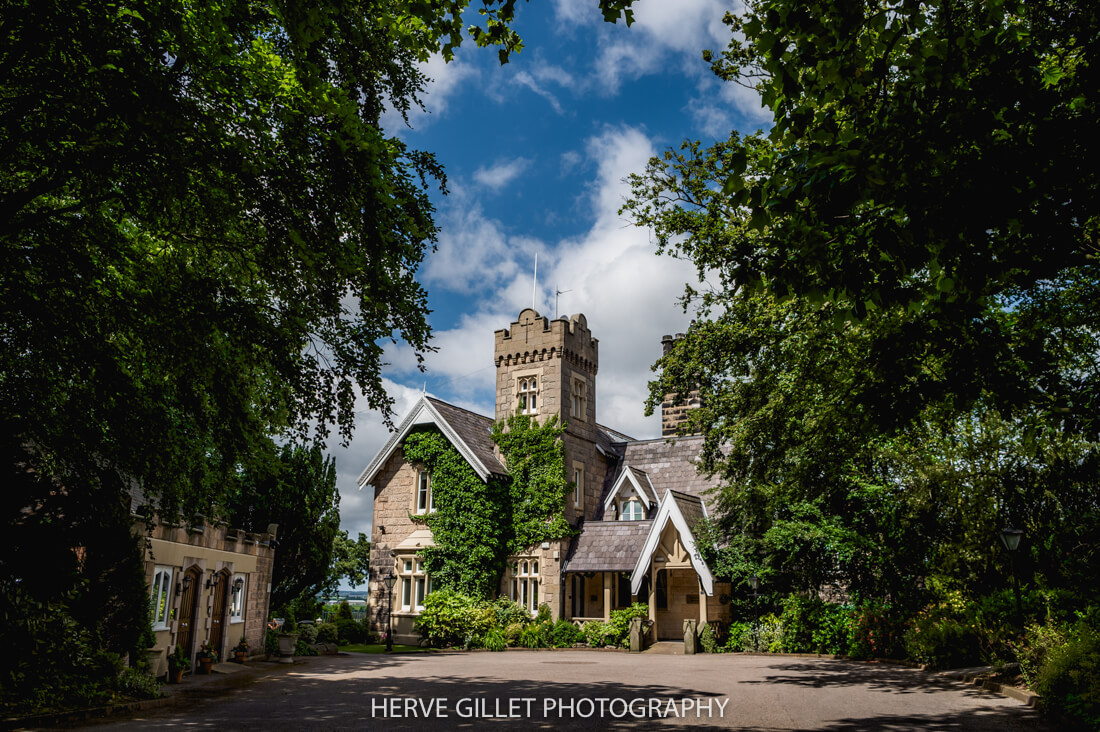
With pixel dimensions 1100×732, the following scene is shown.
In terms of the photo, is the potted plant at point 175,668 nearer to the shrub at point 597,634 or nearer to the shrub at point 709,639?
the shrub at point 597,634

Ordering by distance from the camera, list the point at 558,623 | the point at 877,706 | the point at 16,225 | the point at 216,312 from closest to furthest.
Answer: the point at 16,225
the point at 216,312
the point at 877,706
the point at 558,623

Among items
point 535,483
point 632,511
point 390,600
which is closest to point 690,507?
point 632,511

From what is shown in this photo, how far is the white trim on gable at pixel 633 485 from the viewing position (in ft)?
106

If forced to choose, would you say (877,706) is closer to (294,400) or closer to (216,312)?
(294,400)

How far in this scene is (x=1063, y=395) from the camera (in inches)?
346

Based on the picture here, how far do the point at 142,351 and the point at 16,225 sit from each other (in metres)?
3.03

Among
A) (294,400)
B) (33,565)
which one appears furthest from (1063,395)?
(33,565)

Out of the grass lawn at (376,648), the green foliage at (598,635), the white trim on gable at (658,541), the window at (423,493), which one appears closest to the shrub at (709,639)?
the white trim on gable at (658,541)

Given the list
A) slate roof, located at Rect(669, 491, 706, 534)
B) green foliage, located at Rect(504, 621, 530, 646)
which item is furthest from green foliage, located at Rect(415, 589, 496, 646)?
slate roof, located at Rect(669, 491, 706, 534)

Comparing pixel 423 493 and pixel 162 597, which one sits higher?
pixel 423 493

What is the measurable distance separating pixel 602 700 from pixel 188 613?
12.1m

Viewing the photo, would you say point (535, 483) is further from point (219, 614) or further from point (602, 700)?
point (602, 700)

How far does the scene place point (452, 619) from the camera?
2784 centimetres

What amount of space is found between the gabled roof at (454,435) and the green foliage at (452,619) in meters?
4.64
